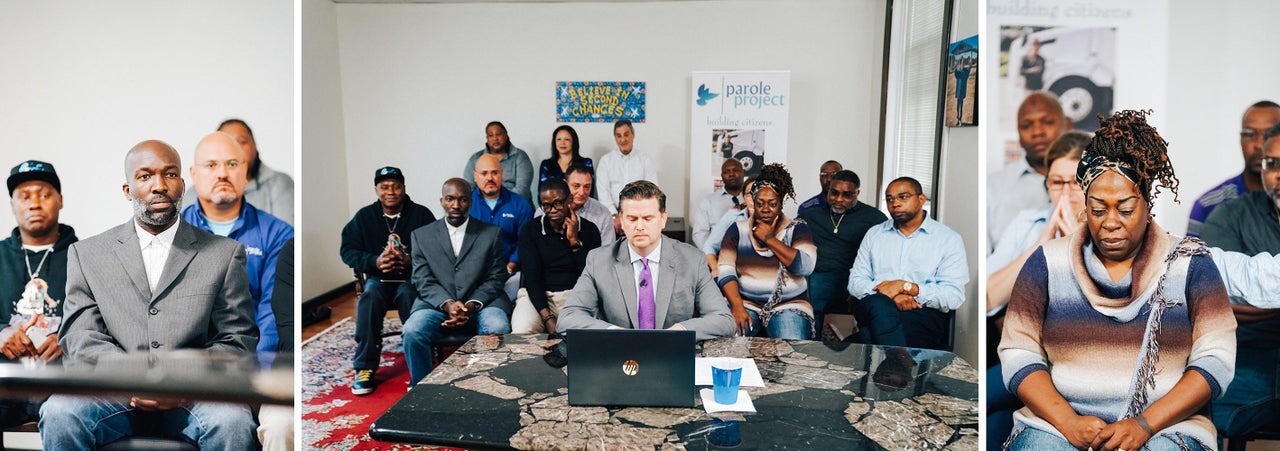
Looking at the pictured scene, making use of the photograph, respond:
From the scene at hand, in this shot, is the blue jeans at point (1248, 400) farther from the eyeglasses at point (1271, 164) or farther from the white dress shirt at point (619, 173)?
the white dress shirt at point (619, 173)

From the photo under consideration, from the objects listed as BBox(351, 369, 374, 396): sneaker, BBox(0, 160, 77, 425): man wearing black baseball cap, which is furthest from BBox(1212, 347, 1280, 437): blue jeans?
BBox(0, 160, 77, 425): man wearing black baseball cap

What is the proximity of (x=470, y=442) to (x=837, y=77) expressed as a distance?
403 centimetres

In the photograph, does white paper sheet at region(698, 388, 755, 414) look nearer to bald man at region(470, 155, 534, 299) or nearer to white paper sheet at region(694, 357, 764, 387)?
white paper sheet at region(694, 357, 764, 387)

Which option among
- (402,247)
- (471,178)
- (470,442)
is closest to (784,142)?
(471,178)

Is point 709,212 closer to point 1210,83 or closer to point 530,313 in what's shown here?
point 530,313

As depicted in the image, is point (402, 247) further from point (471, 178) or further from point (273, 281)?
point (273, 281)

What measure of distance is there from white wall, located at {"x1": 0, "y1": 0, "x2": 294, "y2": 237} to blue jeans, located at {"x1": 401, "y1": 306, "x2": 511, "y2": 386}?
1423mm

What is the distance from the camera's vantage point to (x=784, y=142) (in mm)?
4703

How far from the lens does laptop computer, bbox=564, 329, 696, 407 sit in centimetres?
174

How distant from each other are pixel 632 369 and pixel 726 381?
219 millimetres

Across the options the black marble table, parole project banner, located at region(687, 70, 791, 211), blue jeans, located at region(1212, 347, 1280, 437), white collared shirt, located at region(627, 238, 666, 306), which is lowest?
blue jeans, located at region(1212, 347, 1280, 437)

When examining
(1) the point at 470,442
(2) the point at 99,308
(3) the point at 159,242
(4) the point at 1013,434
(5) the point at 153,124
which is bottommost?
(4) the point at 1013,434

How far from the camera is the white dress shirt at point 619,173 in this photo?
500 cm

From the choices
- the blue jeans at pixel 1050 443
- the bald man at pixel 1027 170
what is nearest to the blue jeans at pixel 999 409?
the blue jeans at pixel 1050 443
